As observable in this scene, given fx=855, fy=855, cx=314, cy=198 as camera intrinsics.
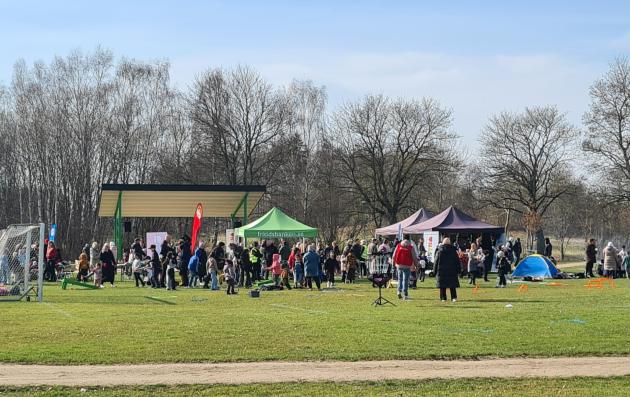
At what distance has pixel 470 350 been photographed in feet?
40.4

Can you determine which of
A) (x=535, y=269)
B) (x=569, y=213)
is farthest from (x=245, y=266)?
(x=569, y=213)

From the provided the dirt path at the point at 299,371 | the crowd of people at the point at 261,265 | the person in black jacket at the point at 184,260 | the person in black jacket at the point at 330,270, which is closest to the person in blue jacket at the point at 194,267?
the crowd of people at the point at 261,265

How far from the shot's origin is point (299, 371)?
10.8m

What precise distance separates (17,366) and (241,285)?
19.1 metres

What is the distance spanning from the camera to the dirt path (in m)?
10.2

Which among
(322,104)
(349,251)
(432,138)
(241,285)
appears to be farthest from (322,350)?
(322,104)

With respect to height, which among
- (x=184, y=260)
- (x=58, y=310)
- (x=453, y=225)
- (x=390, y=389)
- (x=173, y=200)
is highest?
(x=173, y=200)

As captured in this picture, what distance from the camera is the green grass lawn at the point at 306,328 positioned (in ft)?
40.0

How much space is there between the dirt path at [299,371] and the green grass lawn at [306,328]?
1.57ft

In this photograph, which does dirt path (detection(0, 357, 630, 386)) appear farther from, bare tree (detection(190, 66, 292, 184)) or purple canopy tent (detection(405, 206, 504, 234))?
bare tree (detection(190, 66, 292, 184))

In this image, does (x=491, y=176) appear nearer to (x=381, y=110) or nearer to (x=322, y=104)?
(x=381, y=110)

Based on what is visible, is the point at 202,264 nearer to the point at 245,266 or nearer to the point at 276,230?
the point at 245,266

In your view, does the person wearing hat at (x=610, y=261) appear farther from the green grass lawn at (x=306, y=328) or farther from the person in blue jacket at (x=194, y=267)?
the person in blue jacket at (x=194, y=267)

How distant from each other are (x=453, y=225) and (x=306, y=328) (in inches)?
962
